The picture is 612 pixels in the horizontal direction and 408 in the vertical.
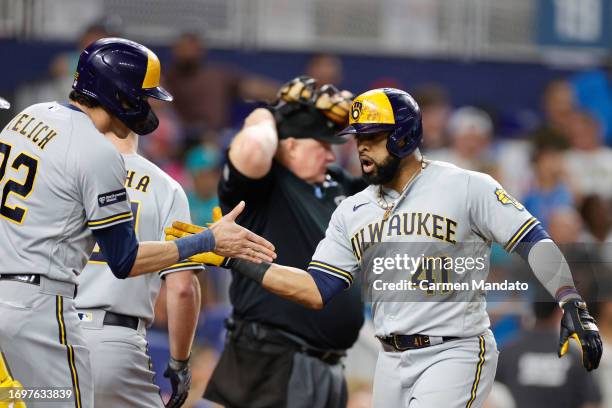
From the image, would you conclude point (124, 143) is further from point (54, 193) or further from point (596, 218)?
point (596, 218)

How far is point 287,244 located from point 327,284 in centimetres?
81

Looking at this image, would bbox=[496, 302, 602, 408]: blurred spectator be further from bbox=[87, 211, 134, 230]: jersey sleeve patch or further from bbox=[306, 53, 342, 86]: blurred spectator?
bbox=[306, 53, 342, 86]: blurred spectator

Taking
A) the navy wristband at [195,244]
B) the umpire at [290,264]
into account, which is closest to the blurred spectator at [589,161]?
the umpire at [290,264]

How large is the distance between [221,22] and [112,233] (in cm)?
659

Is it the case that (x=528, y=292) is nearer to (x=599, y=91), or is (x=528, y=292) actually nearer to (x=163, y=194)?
(x=163, y=194)

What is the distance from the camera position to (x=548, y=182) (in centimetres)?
978

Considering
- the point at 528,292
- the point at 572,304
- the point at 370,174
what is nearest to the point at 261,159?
the point at 370,174

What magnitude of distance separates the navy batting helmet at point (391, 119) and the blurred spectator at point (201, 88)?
5.14m

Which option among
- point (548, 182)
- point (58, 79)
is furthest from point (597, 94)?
point (58, 79)

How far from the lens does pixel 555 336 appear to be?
679cm

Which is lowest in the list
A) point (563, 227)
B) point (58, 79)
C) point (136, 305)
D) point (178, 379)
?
point (563, 227)

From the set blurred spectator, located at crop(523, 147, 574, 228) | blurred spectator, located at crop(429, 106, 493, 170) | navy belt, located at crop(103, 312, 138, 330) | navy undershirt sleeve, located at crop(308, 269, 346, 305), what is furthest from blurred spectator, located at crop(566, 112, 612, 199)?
navy belt, located at crop(103, 312, 138, 330)

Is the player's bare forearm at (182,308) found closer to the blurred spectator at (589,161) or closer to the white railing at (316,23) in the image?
the white railing at (316,23)

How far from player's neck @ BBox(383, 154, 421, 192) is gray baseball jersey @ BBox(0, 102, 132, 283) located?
50.5 inches
